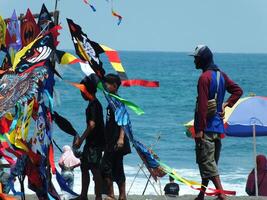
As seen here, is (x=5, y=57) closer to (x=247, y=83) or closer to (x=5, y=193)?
(x=5, y=193)

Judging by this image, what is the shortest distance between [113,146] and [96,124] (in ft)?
1.05

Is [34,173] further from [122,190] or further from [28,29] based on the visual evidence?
[28,29]

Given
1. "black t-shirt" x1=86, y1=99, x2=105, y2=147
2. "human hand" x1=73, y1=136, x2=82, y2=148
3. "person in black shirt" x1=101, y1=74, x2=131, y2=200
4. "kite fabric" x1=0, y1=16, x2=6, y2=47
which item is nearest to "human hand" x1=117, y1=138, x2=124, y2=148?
"person in black shirt" x1=101, y1=74, x2=131, y2=200

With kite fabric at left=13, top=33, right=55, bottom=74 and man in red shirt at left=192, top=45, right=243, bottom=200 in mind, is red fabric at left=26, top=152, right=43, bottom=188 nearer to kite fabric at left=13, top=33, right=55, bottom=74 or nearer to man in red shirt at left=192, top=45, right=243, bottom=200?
kite fabric at left=13, top=33, right=55, bottom=74

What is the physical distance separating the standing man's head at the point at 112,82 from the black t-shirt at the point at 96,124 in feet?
0.84

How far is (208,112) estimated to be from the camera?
9266mm

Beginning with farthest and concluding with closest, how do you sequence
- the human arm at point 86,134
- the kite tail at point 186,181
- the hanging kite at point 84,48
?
the human arm at point 86,134 → the kite tail at point 186,181 → the hanging kite at point 84,48

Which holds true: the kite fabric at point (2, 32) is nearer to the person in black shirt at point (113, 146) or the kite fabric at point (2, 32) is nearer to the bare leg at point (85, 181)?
the person in black shirt at point (113, 146)

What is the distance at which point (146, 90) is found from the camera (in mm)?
58188

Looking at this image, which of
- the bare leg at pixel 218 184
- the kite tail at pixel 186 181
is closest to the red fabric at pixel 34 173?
the kite tail at pixel 186 181

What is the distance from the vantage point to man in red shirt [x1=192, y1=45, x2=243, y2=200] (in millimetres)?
9188

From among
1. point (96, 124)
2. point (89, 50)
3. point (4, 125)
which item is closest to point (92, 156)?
point (96, 124)

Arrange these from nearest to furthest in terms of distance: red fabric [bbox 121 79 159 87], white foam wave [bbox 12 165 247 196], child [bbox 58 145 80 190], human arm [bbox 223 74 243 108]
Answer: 1. red fabric [bbox 121 79 159 87]
2. human arm [bbox 223 74 243 108]
3. child [bbox 58 145 80 190]
4. white foam wave [bbox 12 165 247 196]

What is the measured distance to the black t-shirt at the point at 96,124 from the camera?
30.6 feet
